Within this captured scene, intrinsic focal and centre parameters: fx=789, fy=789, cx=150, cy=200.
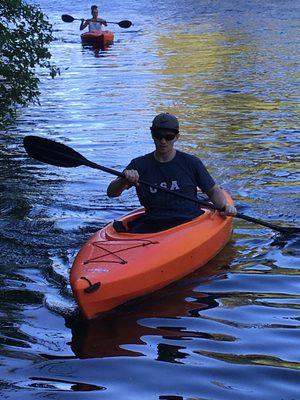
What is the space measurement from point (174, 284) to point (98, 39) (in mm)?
21287

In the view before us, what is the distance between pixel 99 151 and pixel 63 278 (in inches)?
221

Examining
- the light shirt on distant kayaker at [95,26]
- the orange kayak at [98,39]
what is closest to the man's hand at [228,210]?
the orange kayak at [98,39]

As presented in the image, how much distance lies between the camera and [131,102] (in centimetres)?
1634

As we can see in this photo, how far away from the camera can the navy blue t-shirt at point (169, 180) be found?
6750 millimetres

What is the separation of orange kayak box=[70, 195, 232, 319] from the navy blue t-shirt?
0.22 metres

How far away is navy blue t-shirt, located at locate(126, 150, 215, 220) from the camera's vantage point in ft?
22.1

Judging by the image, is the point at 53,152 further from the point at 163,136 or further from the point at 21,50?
the point at 21,50

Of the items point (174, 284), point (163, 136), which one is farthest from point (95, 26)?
point (174, 284)

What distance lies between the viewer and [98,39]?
2672 cm

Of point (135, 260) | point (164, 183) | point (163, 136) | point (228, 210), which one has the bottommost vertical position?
point (135, 260)

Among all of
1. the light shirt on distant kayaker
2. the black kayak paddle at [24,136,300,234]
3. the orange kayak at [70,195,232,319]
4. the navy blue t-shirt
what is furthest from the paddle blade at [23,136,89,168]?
the light shirt on distant kayaker

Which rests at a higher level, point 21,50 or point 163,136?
point 21,50

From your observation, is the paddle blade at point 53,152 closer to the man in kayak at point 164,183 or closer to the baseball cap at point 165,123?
the man in kayak at point 164,183

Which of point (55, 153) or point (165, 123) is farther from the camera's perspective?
point (55, 153)
